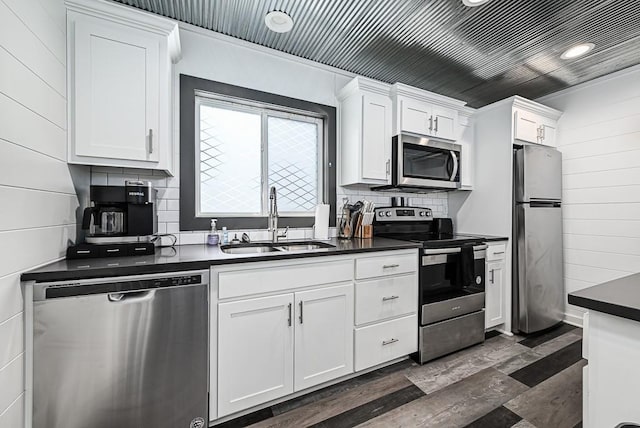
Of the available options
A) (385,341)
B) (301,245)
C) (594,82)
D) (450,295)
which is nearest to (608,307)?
(385,341)

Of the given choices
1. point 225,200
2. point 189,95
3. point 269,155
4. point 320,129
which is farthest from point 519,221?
point 189,95

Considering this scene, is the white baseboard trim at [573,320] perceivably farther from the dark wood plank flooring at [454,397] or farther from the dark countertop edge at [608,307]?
the dark countertop edge at [608,307]

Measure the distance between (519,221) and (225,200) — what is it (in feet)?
8.91

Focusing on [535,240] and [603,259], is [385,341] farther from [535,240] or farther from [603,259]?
[603,259]

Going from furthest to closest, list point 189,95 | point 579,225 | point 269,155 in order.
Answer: point 579,225
point 269,155
point 189,95

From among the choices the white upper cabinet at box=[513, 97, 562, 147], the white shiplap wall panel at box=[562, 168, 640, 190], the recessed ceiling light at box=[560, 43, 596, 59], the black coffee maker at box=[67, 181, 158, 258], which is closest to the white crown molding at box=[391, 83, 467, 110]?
the white upper cabinet at box=[513, 97, 562, 147]

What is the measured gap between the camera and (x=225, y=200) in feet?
7.41

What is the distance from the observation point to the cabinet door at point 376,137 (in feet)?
7.98

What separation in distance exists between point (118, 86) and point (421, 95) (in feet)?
7.62

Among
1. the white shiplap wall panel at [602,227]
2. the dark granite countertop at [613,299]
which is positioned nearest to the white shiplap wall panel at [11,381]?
the dark granite countertop at [613,299]

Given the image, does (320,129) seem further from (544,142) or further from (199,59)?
(544,142)

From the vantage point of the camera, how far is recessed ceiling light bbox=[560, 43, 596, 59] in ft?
7.45

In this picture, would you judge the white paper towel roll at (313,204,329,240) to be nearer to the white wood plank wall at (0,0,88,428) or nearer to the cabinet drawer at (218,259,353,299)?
the cabinet drawer at (218,259,353,299)

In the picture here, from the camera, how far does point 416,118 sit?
260 cm
